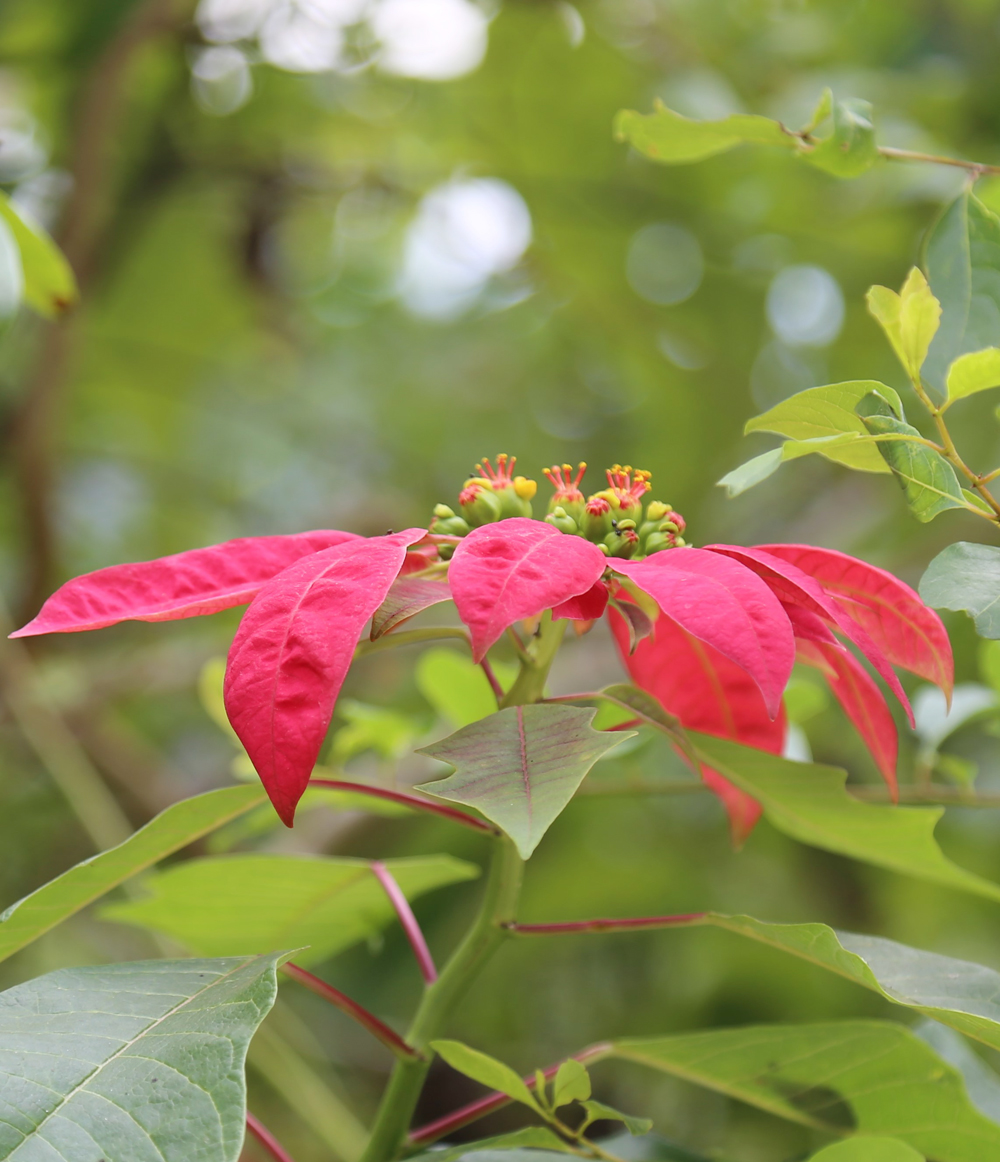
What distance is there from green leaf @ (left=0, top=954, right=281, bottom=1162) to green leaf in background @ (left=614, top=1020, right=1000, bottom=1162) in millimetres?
175

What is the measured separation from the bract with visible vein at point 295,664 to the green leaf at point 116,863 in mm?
73

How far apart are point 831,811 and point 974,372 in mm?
154

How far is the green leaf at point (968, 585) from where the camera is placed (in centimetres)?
26

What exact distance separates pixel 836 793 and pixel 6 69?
42.6 inches

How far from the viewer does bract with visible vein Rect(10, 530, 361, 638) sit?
0.28 m

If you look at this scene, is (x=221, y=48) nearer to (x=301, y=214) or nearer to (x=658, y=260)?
(x=301, y=214)

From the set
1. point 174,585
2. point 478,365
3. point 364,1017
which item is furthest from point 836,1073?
point 478,365

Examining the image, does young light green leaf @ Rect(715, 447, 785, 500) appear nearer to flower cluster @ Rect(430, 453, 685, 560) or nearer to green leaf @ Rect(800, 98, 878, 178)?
flower cluster @ Rect(430, 453, 685, 560)

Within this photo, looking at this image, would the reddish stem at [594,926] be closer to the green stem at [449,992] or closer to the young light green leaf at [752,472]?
the green stem at [449,992]

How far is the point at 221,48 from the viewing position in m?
1.08

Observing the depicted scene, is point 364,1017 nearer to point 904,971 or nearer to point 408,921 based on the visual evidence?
point 408,921

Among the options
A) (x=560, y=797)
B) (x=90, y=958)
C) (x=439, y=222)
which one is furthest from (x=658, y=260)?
(x=560, y=797)

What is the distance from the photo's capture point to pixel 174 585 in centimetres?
30

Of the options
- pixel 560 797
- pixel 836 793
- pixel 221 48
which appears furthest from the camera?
pixel 221 48
